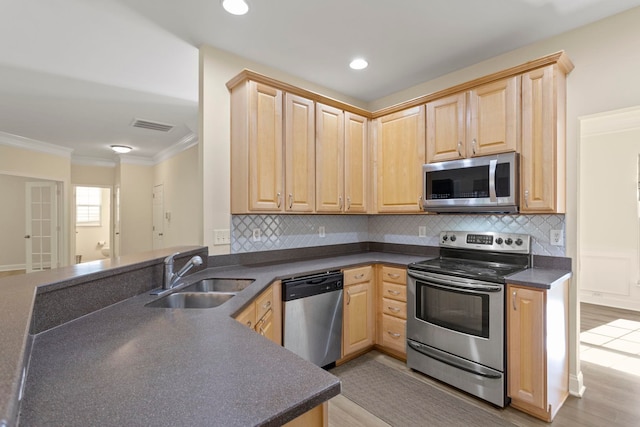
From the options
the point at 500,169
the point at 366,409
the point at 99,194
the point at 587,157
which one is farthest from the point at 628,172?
the point at 99,194

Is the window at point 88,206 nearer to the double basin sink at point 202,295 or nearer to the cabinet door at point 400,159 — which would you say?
the double basin sink at point 202,295

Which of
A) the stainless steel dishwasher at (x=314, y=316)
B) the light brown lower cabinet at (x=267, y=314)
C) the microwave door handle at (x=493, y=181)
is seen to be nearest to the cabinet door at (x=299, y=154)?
the stainless steel dishwasher at (x=314, y=316)

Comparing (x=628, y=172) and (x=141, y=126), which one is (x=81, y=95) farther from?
(x=628, y=172)

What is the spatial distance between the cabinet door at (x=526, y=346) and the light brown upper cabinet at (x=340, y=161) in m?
1.59

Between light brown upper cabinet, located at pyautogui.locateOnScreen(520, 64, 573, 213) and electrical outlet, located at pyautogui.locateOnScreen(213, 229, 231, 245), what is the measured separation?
2323 mm

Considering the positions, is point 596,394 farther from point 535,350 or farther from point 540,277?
point 540,277

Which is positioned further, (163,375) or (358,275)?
(358,275)

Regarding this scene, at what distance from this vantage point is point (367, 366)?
2744 millimetres

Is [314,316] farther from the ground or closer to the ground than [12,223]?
closer to the ground

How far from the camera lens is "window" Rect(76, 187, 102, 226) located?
8.42m

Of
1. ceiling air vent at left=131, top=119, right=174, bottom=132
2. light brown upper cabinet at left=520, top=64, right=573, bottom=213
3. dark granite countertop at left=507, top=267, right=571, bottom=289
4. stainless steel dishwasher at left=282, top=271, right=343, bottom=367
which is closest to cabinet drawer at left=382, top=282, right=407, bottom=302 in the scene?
stainless steel dishwasher at left=282, top=271, right=343, bottom=367

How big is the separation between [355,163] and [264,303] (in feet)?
5.90


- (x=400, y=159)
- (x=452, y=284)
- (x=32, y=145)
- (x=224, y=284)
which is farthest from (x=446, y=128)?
(x=32, y=145)

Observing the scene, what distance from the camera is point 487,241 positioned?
107 inches
